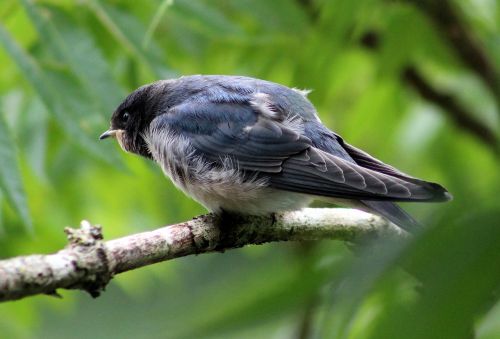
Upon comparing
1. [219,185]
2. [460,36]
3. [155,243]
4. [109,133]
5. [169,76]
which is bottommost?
[155,243]

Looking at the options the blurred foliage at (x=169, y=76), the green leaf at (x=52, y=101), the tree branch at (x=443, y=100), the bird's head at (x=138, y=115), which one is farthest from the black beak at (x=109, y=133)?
the tree branch at (x=443, y=100)

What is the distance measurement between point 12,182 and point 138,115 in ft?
4.42

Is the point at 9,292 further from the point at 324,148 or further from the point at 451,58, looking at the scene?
the point at 451,58

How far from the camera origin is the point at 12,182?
223 cm

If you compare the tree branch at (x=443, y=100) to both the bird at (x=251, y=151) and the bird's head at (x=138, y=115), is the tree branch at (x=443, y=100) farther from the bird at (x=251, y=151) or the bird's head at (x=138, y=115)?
the bird's head at (x=138, y=115)

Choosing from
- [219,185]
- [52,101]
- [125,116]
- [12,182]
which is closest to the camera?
[12,182]

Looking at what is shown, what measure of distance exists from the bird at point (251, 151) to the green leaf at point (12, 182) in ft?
2.66

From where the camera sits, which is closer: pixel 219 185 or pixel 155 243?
pixel 155 243

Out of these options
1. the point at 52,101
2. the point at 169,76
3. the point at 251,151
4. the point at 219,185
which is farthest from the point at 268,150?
the point at 52,101

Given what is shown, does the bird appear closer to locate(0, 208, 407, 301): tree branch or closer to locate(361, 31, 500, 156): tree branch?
locate(0, 208, 407, 301): tree branch

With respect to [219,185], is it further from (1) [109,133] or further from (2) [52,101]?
(1) [109,133]

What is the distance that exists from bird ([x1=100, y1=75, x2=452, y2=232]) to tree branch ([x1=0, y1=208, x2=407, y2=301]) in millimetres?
83

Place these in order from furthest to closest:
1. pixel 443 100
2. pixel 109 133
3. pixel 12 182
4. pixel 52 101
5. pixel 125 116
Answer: pixel 443 100
pixel 125 116
pixel 109 133
pixel 52 101
pixel 12 182

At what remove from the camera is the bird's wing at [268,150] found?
2486 millimetres
